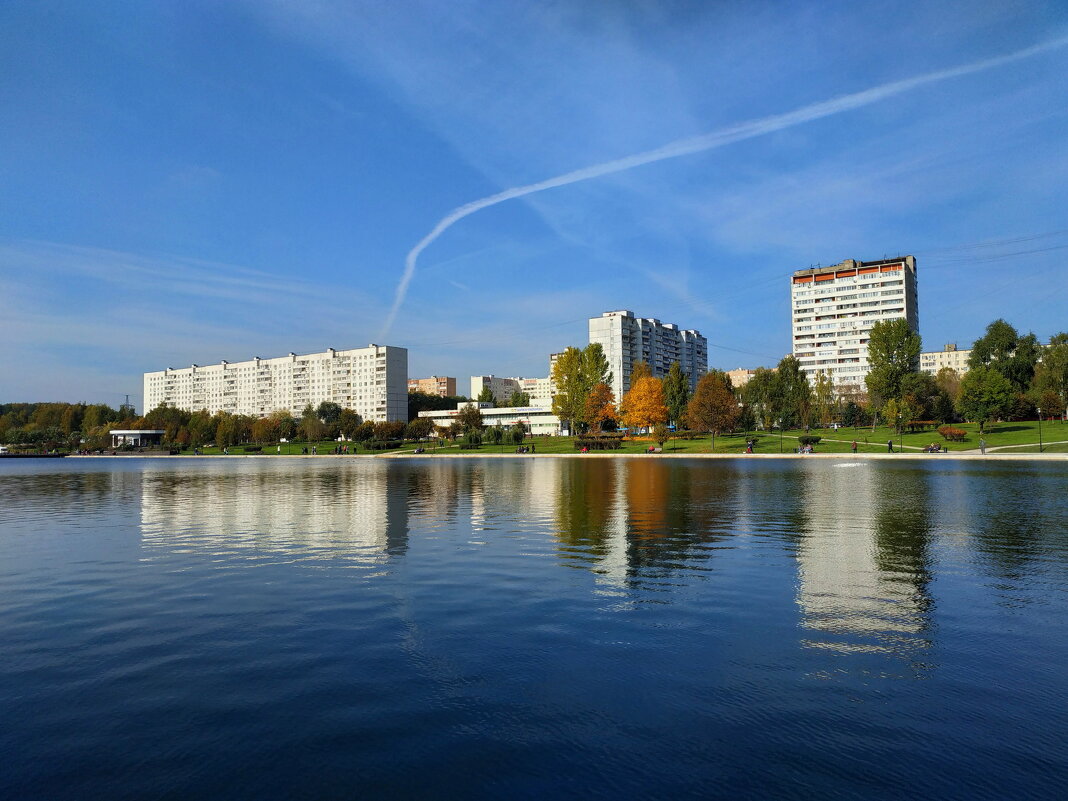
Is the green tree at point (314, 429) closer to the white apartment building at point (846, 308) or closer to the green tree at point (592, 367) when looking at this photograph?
the green tree at point (592, 367)

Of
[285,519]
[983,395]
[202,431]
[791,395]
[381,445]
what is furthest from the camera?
[202,431]

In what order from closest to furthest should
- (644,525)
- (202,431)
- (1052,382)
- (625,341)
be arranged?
(644,525) < (1052,382) < (202,431) < (625,341)

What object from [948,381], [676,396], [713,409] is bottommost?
[713,409]

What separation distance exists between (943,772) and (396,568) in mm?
11875

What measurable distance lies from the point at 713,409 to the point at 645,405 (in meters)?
14.4

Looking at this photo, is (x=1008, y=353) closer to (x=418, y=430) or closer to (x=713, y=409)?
(x=713, y=409)

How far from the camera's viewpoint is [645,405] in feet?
329

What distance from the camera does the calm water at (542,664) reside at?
626 cm

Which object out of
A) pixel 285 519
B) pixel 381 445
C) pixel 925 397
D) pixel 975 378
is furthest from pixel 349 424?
pixel 285 519

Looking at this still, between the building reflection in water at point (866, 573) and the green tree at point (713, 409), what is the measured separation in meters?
57.6

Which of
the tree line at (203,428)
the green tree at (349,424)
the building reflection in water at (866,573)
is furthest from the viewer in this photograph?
the tree line at (203,428)

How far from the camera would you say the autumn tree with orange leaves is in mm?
107500

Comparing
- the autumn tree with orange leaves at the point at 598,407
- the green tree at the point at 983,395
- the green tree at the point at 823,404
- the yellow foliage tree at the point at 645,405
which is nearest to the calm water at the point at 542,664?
the green tree at the point at 983,395

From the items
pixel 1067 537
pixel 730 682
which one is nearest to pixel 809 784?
pixel 730 682
